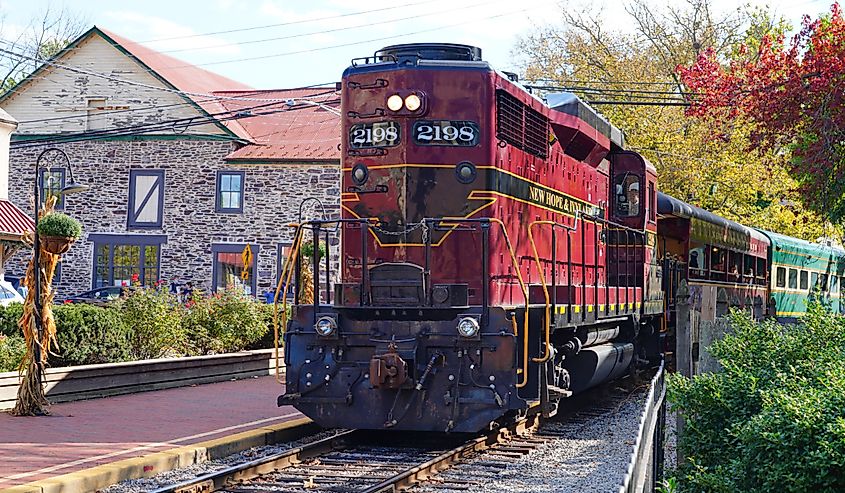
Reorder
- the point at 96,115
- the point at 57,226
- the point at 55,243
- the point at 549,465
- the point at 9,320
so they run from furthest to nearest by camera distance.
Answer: the point at 96,115 → the point at 9,320 → the point at 55,243 → the point at 57,226 → the point at 549,465

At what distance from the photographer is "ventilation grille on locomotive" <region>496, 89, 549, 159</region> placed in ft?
36.9

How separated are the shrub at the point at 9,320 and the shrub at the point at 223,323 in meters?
3.59


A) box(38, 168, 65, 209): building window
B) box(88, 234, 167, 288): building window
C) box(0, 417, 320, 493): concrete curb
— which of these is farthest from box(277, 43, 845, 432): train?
box(38, 168, 65, 209): building window

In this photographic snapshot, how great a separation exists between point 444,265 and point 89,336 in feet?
23.9

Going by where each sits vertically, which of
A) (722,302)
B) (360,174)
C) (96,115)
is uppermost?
(96,115)

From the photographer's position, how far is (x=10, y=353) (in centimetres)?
1423

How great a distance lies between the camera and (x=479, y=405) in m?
9.91

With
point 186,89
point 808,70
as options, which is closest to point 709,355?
point 808,70

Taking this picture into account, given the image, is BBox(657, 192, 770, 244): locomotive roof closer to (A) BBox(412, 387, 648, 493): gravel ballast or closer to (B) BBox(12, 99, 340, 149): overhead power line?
(A) BBox(412, 387, 648, 493): gravel ballast

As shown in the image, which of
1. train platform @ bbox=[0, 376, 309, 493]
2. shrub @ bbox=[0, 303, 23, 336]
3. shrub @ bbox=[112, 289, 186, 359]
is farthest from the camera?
shrub @ bbox=[112, 289, 186, 359]

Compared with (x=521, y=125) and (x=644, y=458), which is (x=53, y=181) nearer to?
(x=521, y=125)

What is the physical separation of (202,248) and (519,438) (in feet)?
85.1

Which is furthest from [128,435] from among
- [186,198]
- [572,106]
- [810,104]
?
[186,198]

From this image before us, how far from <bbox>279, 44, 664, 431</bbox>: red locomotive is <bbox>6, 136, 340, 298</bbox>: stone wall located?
22999 mm
